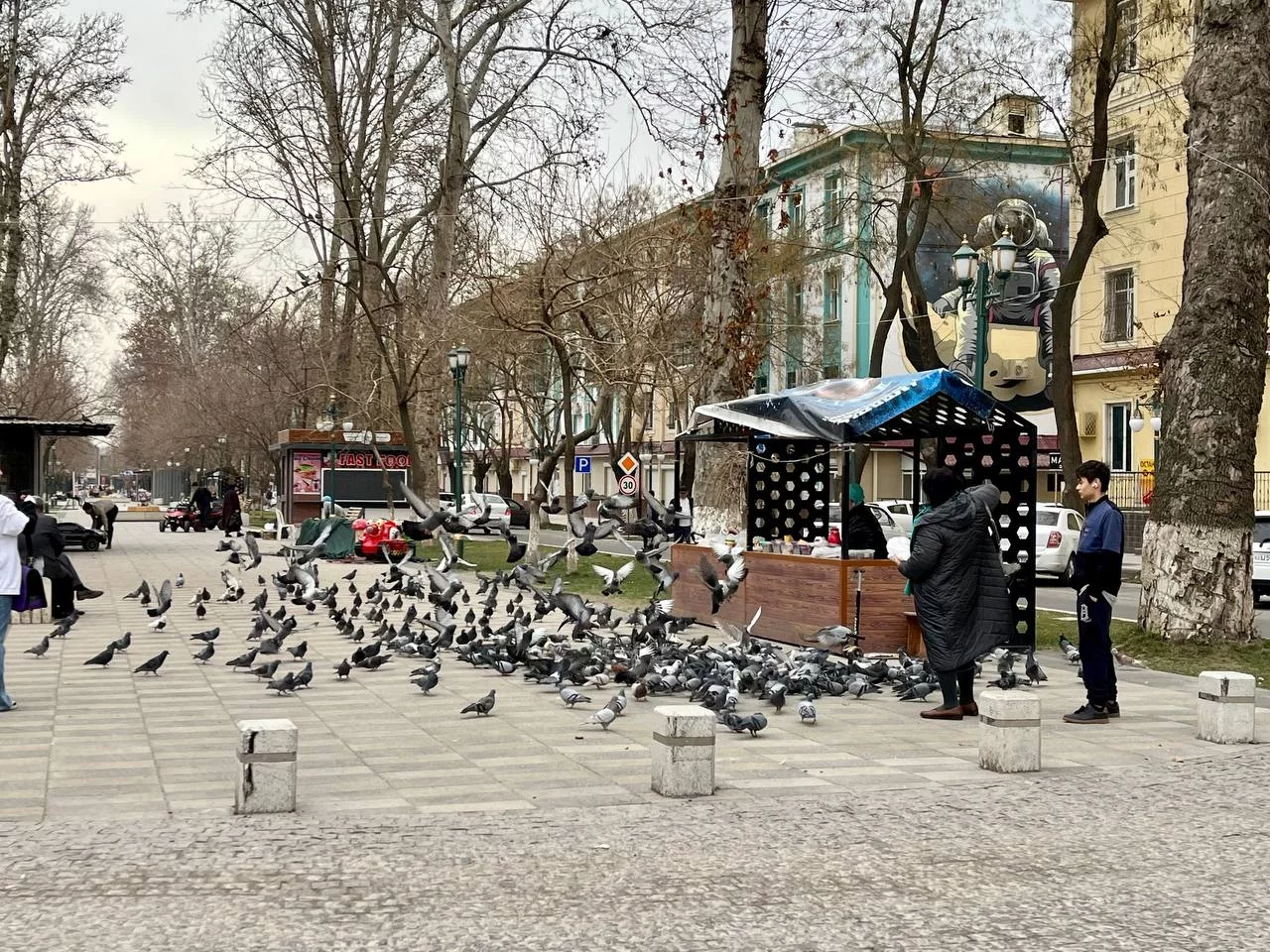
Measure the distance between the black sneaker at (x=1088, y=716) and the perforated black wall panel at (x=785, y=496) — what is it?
26.1 feet

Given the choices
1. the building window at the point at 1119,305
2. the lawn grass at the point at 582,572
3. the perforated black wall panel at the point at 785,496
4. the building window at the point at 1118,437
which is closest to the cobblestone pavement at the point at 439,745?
the lawn grass at the point at 582,572

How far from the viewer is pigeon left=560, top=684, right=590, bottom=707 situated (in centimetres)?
1071

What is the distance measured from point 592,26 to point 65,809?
2241cm

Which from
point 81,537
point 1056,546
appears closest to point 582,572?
point 1056,546

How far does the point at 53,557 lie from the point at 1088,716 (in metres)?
10.8

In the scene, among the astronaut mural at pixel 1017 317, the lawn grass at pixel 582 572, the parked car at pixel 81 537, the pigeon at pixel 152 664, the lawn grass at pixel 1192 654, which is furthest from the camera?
the astronaut mural at pixel 1017 317

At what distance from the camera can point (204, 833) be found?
263 inches

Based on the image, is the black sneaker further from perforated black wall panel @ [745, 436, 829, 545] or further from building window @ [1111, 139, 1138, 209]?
building window @ [1111, 139, 1138, 209]

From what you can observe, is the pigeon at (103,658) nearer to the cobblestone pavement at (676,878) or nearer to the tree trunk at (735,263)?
the cobblestone pavement at (676,878)

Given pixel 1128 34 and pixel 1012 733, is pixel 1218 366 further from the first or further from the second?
pixel 1128 34

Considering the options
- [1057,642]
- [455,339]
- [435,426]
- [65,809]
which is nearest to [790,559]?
[1057,642]

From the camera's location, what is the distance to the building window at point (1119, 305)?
42.6 meters

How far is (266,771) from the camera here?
7.07 metres

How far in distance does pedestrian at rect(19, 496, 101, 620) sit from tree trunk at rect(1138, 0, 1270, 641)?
36.1 ft
